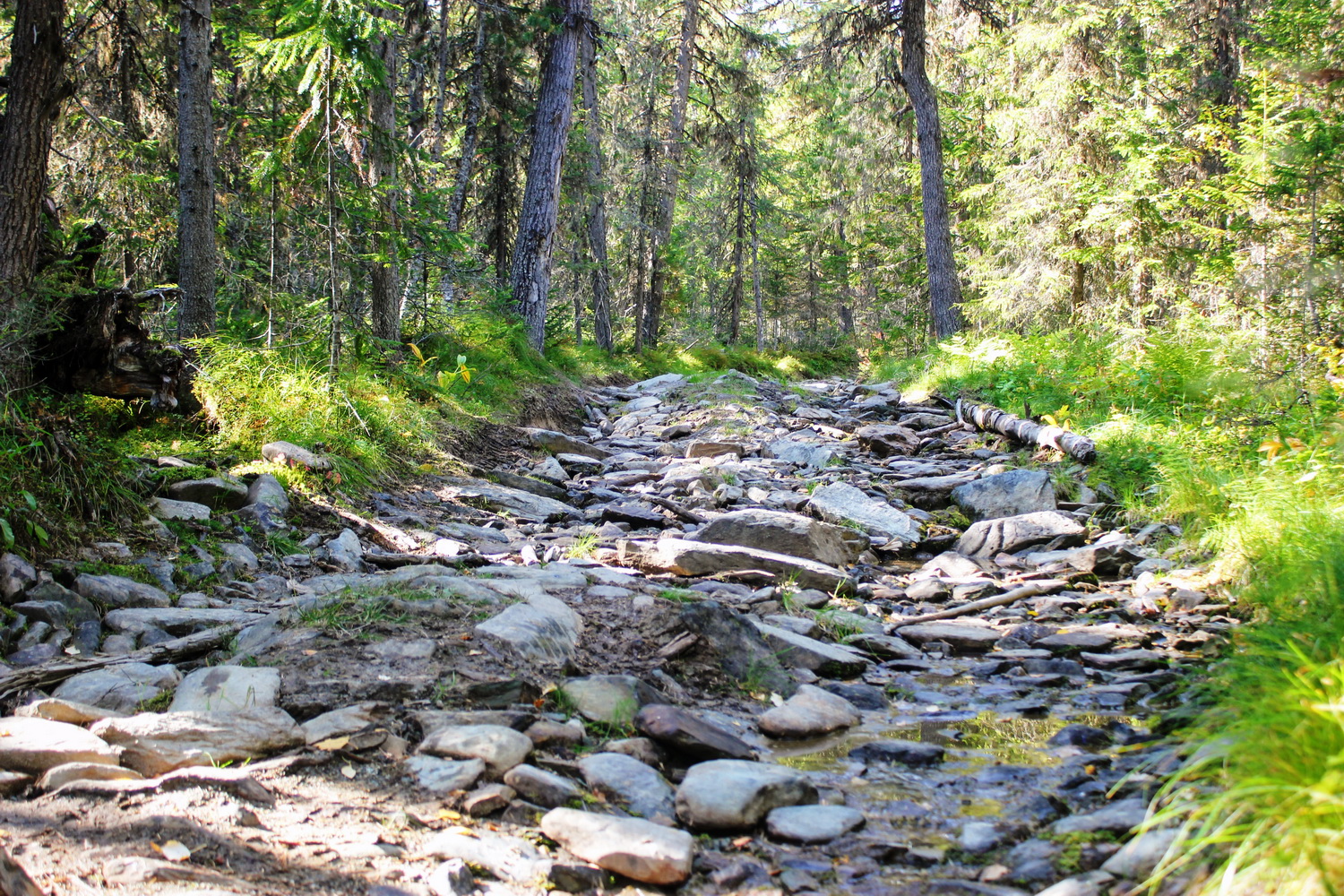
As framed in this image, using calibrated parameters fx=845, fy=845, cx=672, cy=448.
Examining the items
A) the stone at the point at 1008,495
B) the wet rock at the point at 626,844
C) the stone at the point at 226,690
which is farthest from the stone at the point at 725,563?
the wet rock at the point at 626,844

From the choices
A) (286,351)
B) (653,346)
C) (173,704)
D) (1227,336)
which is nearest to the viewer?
(173,704)

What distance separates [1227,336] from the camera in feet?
28.2

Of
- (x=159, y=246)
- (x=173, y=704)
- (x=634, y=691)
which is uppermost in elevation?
(x=159, y=246)

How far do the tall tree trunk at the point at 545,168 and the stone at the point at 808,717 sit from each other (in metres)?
10.3

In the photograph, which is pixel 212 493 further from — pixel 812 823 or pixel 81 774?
pixel 812 823

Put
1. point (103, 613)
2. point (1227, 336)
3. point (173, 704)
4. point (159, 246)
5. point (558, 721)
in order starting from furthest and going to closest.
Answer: point (159, 246), point (1227, 336), point (103, 613), point (558, 721), point (173, 704)

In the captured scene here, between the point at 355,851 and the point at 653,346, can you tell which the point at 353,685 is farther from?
the point at 653,346

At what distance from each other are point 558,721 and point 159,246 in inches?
359

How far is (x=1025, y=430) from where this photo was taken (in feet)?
27.6

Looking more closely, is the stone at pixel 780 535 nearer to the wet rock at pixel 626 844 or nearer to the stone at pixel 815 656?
the stone at pixel 815 656

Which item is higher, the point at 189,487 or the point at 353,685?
the point at 189,487

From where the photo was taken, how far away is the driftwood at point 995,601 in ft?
14.8

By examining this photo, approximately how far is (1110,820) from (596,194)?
59.5 ft

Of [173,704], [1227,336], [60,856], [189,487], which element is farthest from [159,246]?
[1227,336]
